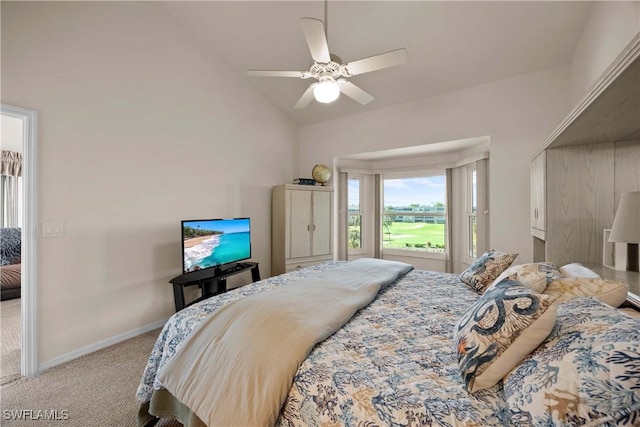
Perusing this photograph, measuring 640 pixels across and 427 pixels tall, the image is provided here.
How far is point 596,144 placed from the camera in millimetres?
1968

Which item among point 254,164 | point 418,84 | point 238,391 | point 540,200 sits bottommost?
point 238,391

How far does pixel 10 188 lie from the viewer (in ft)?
17.1

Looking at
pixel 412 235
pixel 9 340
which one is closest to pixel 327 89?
pixel 412 235

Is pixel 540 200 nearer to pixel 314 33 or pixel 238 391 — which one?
pixel 314 33

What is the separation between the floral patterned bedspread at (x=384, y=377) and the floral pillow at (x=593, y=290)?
480mm

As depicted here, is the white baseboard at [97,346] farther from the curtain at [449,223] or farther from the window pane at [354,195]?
the curtain at [449,223]

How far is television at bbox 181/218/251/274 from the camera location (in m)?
2.84

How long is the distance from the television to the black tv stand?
0.15 ft

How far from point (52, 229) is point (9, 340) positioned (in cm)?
139

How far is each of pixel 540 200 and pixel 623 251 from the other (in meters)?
0.64

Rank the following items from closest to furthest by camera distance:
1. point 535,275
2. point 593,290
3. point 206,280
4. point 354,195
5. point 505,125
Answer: point 593,290, point 535,275, point 206,280, point 505,125, point 354,195

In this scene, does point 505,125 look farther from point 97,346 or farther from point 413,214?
point 97,346

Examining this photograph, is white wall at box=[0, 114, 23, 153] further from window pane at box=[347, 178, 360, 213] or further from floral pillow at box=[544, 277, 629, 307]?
floral pillow at box=[544, 277, 629, 307]

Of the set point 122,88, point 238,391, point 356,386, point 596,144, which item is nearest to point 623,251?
point 596,144
